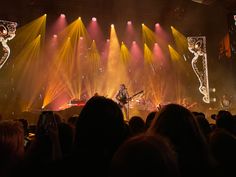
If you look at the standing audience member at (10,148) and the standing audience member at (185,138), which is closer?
the standing audience member at (185,138)

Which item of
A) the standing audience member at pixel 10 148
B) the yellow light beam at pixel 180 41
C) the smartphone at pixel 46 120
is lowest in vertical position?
the standing audience member at pixel 10 148

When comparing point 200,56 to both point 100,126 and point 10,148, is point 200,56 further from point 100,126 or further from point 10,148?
point 10,148

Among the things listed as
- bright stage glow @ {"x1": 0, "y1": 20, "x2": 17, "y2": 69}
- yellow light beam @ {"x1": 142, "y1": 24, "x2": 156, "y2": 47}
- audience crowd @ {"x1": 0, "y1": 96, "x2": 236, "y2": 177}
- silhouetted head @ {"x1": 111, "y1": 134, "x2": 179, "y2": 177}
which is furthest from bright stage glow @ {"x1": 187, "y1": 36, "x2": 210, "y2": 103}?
silhouetted head @ {"x1": 111, "y1": 134, "x2": 179, "y2": 177}

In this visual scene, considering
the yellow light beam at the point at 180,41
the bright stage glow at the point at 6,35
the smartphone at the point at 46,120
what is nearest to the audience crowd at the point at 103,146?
the smartphone at the point at 46,120

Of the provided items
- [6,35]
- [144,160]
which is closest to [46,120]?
[144,160]

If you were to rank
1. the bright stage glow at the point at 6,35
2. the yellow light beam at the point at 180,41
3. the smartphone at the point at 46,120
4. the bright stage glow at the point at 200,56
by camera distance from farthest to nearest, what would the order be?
the yellow light beam at the point at 180,41, the bright stage glow at the point at 200,56, the bright stage glow at the point at 6,35, the smartphone at the point at 46,120

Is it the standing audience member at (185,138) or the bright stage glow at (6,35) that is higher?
the bright stage glow at (6,35)

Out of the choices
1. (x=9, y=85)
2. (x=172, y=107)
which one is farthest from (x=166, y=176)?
(x=9, y=85)

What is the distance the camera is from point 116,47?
57.0ft

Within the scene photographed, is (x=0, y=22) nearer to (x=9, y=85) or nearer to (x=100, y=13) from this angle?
(x=9, y=85)

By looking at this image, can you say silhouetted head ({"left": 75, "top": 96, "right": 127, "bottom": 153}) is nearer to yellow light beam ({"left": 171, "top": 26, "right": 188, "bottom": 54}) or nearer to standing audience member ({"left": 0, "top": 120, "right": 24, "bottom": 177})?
standing audience member ({"left": 0, "top": 120, "right": 24, "bottom": 177})

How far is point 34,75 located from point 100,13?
5.26 metres

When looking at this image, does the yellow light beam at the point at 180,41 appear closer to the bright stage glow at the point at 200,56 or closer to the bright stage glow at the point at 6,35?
the bright stage glow at the point at 200,56

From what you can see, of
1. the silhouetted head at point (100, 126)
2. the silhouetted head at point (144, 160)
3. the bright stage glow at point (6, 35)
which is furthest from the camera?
the bright stage glow at point (6, 35)
